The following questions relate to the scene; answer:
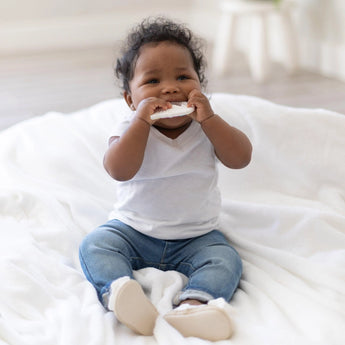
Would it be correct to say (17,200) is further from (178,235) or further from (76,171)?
(178,235)

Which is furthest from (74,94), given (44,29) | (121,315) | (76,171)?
(121,315)

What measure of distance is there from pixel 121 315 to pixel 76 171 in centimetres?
61

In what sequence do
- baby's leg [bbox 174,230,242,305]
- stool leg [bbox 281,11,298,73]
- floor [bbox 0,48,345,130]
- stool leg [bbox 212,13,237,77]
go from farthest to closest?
stool leg [bbox 212,13,237,77] → stool leg [bbox 281,11,298,73] → floor [bbox 0,48,345,130] → baby's leg [bbox 174,230,242,305]

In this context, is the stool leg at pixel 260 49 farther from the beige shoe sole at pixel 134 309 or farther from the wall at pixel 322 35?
the beige shoe sole at pixel 134 309

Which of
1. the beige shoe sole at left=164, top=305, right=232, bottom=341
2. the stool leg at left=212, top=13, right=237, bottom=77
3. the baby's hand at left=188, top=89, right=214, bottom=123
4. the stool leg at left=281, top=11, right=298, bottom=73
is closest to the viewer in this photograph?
the beige shoe sole at left=164, top=305, right=232, bottom=341

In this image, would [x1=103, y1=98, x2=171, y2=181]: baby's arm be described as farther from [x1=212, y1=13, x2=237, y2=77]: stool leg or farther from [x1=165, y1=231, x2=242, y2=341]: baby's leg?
[x1=212, y1=13, x2=237, y2=77]: stool leg

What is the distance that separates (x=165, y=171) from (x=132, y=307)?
316mm

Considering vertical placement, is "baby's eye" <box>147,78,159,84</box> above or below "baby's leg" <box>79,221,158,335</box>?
above

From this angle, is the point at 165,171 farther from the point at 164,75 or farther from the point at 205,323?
the point at 205,323

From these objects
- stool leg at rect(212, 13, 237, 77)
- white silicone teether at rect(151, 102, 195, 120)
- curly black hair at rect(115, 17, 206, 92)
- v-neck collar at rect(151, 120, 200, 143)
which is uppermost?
curly black hair at rect(115, 17, 206, 92)

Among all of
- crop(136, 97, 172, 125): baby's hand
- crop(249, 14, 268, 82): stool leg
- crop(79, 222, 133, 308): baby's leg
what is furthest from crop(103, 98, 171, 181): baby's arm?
crop(249, 14, 268, 82): stool leg

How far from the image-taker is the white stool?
294 centimetres

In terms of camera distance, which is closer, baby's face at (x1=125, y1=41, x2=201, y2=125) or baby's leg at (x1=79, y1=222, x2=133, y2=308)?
baby's leg at (x1=79, y1=222, x2=133, y2=308)

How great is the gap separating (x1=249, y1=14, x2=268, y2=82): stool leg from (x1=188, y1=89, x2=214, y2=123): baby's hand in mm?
1863
